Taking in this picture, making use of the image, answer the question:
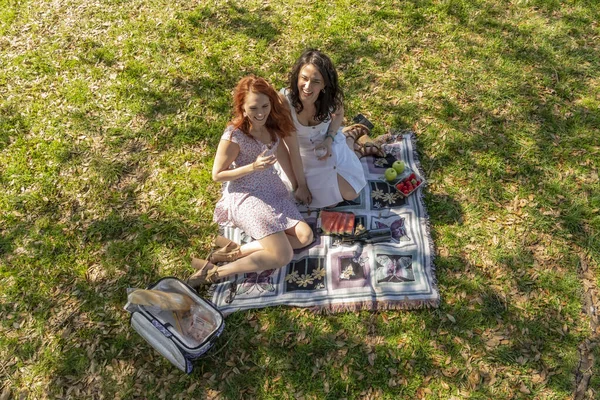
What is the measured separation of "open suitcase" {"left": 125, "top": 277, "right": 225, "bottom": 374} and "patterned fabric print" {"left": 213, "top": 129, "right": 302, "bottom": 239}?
871 millimetres

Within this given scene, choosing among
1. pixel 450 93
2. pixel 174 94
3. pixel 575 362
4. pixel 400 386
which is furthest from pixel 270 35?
Result: pixel 575 362

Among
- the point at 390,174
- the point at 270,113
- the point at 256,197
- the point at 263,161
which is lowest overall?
the point at 390,174

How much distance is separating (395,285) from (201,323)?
2023mm

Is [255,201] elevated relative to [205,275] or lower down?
elevated

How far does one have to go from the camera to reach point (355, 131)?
5695 mm

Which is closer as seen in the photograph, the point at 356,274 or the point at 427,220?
the point at 356,274

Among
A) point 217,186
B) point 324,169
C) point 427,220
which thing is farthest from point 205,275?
point 427,220

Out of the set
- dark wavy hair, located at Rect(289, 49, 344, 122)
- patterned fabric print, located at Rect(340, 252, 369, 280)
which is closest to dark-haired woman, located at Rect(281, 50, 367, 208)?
dark wavy hair, located at Rect(289, 49, 344, 122)

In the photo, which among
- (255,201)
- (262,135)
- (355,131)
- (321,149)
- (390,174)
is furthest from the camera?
(355,131)

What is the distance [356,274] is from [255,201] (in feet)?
4.41

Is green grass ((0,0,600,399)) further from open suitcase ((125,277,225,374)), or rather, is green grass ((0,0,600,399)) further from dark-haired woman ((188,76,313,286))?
dark-haired woman ((188,76,313,286))

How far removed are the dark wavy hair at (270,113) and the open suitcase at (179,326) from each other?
1749 millimetres

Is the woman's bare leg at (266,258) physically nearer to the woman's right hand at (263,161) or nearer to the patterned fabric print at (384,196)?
the woman's right hand at (263,161)

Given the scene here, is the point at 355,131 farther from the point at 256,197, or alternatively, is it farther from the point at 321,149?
the point at 256,197
